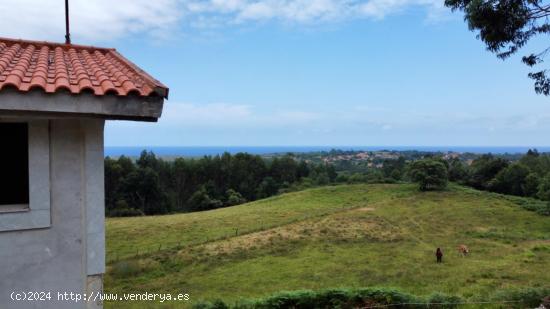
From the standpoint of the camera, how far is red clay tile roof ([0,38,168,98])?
4.00 meters

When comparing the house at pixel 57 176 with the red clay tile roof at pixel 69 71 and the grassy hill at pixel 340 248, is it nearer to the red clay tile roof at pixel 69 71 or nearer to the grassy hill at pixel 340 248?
the red clay tile roof at pixel 69 71

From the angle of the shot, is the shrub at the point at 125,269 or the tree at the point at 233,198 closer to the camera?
the shrub at the point at 125,269

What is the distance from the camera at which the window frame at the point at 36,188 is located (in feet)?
13.6

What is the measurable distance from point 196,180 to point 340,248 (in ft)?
168

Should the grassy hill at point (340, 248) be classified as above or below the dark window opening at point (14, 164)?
below

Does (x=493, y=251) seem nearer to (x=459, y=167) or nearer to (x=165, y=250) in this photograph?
(x=165, y=250)

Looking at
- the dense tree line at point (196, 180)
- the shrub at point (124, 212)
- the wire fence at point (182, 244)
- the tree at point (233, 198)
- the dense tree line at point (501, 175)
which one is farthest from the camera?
the tree at point (233, 198)

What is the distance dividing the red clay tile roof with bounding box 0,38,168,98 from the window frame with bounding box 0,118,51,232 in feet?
1.51

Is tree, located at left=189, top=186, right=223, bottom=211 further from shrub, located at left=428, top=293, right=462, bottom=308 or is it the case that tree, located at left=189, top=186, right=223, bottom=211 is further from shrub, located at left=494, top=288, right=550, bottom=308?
shrub, located at left=494, top=288, right=550, bottom=308

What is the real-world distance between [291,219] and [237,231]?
6.52 meters

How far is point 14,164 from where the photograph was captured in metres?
4.25

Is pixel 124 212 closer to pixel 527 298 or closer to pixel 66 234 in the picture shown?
pixel 527 298

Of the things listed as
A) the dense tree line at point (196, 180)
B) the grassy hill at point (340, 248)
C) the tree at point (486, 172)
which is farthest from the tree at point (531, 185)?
the dense tree line at point (196, 180)

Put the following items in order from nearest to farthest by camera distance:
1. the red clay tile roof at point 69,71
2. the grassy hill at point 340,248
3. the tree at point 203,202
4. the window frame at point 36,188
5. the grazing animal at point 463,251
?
the red clay tile roof at point 69,71, the window frame at point 36,188, the grassy hill at point 340,248, the grazing animal at point 463,251, the tree at point 203,202
